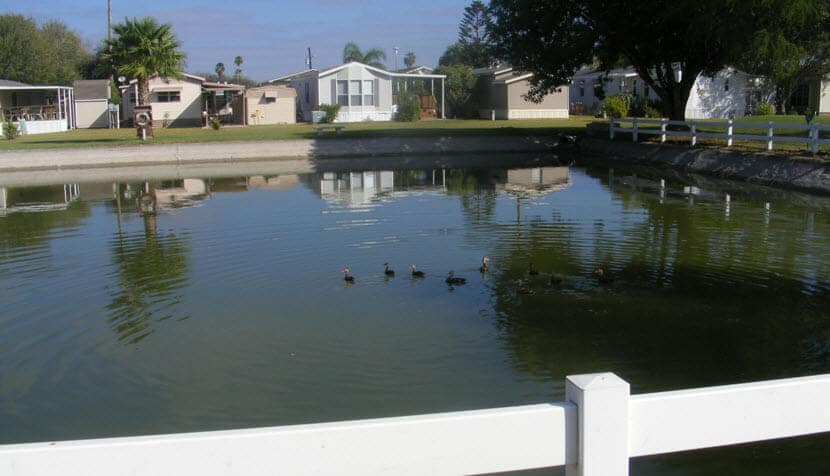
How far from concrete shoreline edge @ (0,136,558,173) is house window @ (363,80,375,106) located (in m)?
18.1

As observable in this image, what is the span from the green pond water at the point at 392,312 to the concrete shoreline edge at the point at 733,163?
122 inches

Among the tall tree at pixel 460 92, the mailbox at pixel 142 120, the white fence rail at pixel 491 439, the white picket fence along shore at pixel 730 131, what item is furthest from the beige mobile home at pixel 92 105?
the white fence rail at pixel 491 439

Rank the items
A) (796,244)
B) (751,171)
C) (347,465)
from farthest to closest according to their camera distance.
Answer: (751,171) < (796,244) < (347,465)

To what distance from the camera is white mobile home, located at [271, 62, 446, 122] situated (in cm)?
5544

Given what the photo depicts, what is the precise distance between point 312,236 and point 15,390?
27.7ft

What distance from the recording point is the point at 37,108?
5269 centimetres

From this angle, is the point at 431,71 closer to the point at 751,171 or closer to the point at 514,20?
the point at 514,20

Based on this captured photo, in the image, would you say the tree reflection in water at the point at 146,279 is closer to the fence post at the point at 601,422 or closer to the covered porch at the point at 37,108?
the fence post at the point at 601,422

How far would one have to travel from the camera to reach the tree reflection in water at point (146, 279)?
10.0 meters

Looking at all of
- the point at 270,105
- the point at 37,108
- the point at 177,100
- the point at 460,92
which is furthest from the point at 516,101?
the point at 37,108

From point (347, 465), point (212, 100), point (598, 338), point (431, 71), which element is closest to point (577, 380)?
point (347, 465)

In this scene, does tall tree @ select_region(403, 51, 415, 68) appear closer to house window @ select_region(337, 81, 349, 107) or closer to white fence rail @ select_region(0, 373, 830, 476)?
house window @ select_region(337, 81, 349, 107)

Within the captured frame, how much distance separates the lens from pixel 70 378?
8062mm

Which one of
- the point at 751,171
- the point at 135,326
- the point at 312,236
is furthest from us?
the point at 751,171
